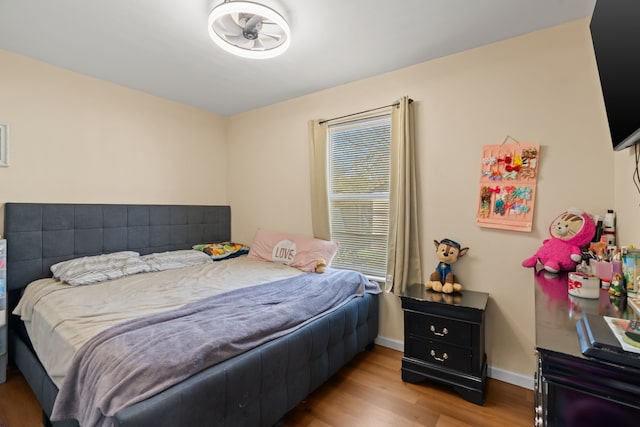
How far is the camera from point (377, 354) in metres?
2.56

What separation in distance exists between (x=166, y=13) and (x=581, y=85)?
2.67 m

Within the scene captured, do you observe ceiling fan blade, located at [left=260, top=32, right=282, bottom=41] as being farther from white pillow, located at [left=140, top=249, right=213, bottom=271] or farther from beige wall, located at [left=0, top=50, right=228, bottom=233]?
white pillow, located at [left=140, top=249, right=213, bottom=271]

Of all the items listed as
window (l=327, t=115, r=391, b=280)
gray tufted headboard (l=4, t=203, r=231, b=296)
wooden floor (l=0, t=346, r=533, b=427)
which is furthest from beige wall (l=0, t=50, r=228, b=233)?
window (l=327, t=115, r=391, b=280)

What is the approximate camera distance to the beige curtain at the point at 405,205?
8.03 ft

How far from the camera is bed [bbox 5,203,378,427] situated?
1188mm

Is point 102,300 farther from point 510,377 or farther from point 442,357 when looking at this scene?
point 510,377

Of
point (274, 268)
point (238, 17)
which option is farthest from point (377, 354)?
point (238, 17)

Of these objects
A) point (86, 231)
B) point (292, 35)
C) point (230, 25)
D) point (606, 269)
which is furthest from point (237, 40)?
point (606, 269)

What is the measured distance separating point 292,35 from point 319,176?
4.23 ft

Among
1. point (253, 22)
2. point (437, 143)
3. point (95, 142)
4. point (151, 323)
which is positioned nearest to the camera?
point (151, 323)

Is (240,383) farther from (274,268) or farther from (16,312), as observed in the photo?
(16,312)

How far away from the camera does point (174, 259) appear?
2.86m

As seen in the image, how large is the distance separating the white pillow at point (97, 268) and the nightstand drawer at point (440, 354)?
7.60 ft

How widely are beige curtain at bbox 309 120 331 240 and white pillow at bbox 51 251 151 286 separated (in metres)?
1.63
